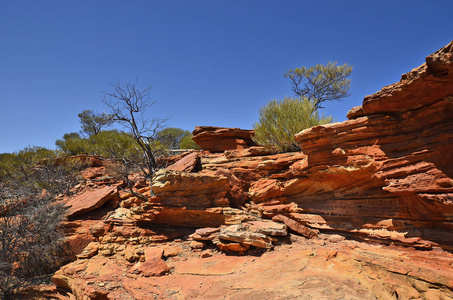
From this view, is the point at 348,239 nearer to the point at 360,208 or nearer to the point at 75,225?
the point at 360,208

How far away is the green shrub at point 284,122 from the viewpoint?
33.0ft

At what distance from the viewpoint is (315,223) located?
702 centimetres

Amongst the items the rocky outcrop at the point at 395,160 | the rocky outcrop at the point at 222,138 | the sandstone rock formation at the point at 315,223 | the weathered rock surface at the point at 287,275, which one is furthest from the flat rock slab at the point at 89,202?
the rocky outcrop at the point at 395,160

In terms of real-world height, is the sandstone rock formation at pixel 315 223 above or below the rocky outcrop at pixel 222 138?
below

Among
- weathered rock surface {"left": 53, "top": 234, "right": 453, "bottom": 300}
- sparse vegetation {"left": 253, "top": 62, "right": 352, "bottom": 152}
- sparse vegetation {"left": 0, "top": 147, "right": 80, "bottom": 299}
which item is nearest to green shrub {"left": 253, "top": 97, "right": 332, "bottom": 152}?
sparse vegetation {"left": 253, "top": 62, "right": 352, "bottom": 152}

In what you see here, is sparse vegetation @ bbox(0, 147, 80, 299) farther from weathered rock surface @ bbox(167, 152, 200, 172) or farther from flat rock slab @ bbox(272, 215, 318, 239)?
flat rock slab @ bbox(272, 215, 318, 239)

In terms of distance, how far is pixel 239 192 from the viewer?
8570 mm

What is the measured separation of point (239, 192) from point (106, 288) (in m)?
4.81

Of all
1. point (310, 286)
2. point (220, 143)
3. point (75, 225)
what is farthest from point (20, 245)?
point (220, 143)

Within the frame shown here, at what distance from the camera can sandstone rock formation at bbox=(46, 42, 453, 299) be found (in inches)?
175

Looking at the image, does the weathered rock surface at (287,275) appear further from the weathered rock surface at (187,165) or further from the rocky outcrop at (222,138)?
the rocky outcrop at (222,138)

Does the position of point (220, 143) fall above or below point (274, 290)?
above

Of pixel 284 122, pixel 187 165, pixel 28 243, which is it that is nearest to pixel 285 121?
pixel 284 122

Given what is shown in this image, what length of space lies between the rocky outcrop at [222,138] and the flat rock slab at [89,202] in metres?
4.95
